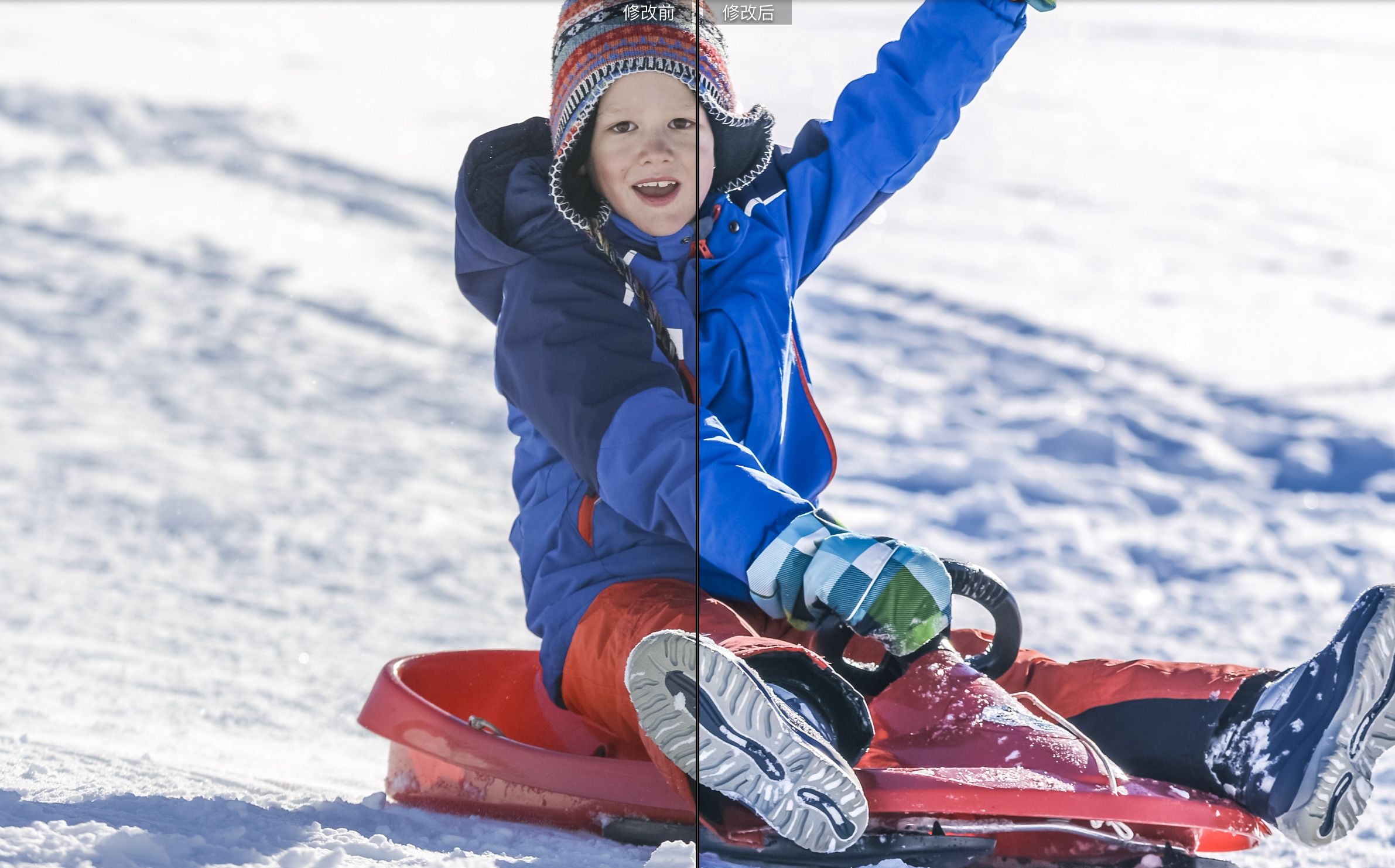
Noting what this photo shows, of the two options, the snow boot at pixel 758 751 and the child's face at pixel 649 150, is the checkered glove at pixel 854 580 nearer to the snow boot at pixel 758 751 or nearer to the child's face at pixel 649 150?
the snow boot at pixel 758 751

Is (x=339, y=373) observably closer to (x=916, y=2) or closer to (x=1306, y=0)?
(x=916, y=2)

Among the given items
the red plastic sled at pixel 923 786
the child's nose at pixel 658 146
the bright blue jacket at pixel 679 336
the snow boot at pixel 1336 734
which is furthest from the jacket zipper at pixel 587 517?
the snow boot at pixel 1336 734

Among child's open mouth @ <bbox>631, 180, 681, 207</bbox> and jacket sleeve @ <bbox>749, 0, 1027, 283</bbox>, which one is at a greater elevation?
jacket sleeve @ <bbox>749, 0, 1027, 283</bbox>

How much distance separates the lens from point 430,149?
12.7ft

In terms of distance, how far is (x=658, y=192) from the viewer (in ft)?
3.27

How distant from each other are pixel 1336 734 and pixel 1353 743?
12 millimetres

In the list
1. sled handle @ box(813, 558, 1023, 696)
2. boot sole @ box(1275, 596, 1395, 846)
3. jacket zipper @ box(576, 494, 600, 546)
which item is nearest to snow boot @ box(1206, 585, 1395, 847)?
boot sole @ box(1275, 596, 1395, 846)

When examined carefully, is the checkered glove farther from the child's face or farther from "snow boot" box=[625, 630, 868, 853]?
the child's face

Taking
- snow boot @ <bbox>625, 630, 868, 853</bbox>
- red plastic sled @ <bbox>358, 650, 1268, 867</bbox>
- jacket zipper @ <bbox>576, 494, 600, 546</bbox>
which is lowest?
red plastic sled @ <bbox>358, 650, 1268, 867</bbox>

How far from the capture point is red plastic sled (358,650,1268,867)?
87 centimetres

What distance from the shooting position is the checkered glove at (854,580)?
0.79 meters

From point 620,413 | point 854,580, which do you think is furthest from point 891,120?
point 854,580

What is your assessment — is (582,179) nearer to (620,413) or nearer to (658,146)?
(658,146)

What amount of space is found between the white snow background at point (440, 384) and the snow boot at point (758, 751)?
122mm
